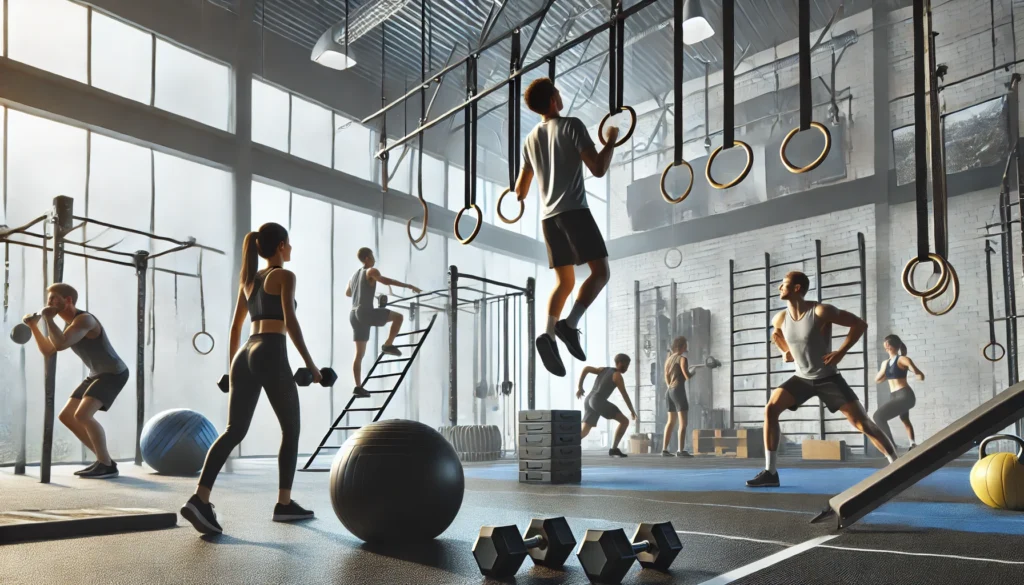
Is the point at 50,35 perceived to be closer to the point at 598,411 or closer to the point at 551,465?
the point at 551,465

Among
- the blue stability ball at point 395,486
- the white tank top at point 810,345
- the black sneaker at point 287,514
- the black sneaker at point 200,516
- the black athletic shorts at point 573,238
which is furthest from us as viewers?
the white tank top at point 810,345

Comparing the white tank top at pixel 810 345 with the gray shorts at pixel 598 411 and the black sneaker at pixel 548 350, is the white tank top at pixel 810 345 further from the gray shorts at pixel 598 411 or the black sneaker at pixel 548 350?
the gray shorts at pixel 598 411

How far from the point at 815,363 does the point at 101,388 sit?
19.3 feet

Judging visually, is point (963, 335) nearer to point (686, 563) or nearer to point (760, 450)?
point (760, 450)

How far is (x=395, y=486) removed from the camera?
329cm

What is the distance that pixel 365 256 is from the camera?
9016 millimetres

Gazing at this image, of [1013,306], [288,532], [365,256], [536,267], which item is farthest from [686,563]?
[536,267]

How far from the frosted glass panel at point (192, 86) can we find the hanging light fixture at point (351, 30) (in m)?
1.55

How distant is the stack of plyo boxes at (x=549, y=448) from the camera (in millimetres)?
6746

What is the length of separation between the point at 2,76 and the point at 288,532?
8.03m

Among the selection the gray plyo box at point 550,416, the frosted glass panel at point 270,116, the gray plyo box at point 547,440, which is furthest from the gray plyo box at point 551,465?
the frosted glass panel at point 270,116

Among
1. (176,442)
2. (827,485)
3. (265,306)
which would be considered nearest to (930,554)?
(265,306)

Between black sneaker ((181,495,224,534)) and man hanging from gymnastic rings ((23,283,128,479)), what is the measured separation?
3.64 metres

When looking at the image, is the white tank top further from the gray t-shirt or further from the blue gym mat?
the gray t-shirt
